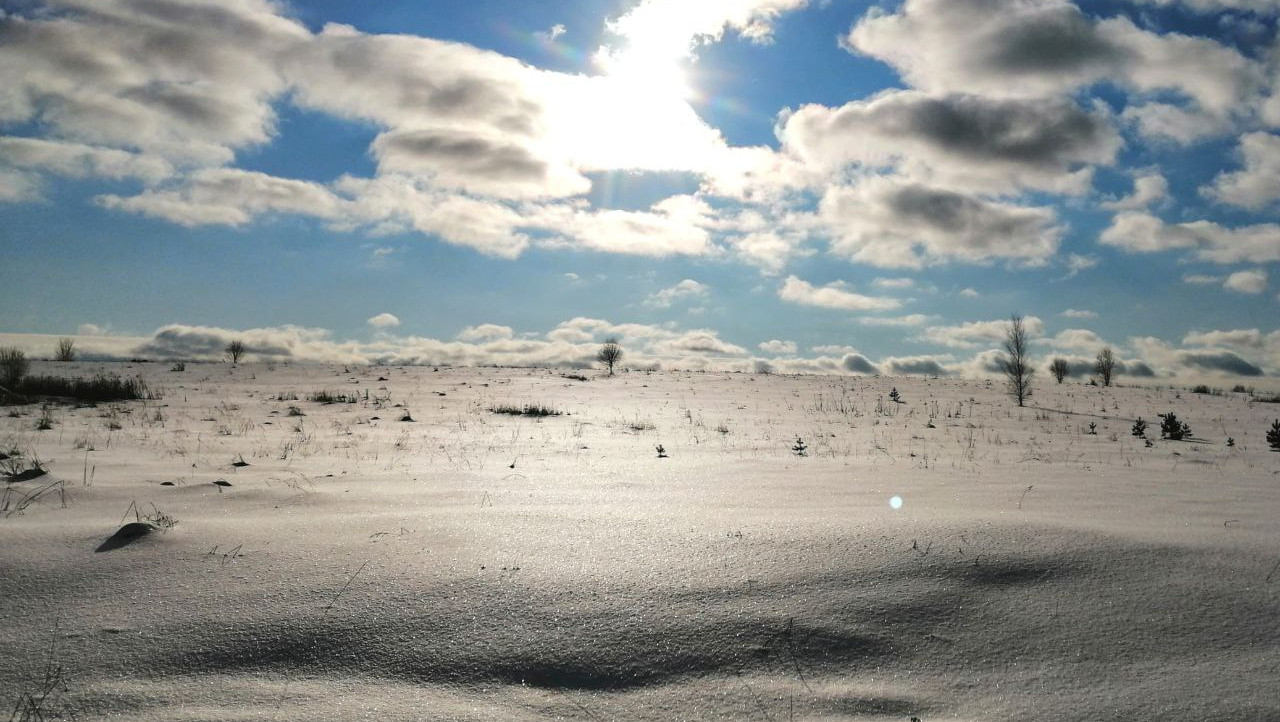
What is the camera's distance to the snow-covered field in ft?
6.66

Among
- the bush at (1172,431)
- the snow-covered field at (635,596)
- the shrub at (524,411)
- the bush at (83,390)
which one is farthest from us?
→ the bush at (83,390)

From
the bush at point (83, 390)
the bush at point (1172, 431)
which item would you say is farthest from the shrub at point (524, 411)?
the bush at point (1172, 431)

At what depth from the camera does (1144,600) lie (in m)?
2.59

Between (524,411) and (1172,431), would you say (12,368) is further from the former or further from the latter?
(1172,431)

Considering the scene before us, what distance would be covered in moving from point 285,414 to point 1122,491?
11167mm

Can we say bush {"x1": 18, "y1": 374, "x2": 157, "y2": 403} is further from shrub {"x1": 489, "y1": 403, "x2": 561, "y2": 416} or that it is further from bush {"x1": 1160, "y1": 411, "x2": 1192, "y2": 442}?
bush {"x1": 1160, "y1": 411, "x2": 1192, "y2": 442}

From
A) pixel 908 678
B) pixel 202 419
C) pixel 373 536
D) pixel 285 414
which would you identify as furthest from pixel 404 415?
pixel 908 678

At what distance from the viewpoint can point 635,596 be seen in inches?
99.0

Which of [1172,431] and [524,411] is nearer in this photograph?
[1172,431]

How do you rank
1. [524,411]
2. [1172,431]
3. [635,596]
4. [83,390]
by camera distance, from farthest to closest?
[83,390] < [524,411] < [1172,431] < [635,596]

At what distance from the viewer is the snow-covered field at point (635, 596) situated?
6.66 ft

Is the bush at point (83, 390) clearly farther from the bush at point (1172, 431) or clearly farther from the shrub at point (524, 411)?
the bush at point (1172, 431)

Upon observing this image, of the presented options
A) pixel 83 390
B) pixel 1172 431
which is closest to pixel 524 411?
pixel 83 390

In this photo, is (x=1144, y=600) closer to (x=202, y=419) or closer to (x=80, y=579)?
(x=80, y=579)
